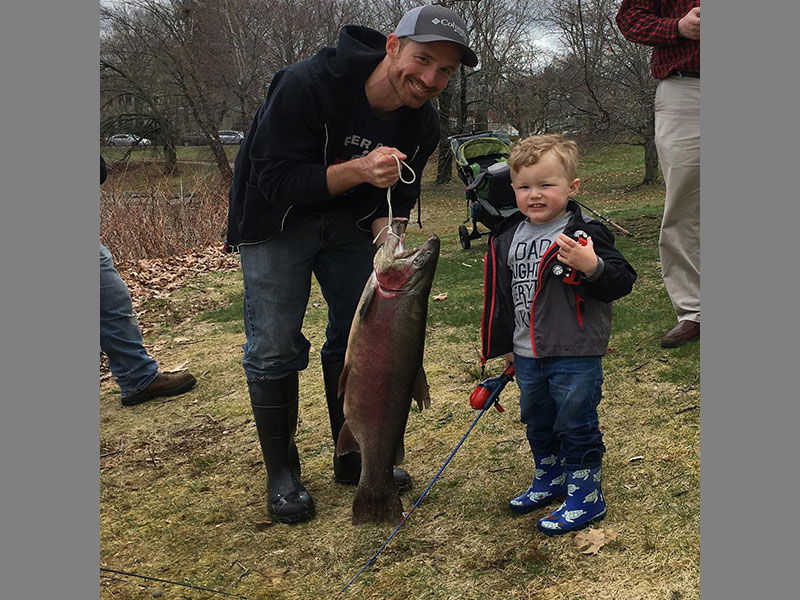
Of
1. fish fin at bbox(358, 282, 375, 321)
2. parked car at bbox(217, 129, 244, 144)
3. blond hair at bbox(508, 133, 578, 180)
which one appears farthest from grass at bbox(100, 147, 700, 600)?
parked car at bbox(217, 129, 244, 144)

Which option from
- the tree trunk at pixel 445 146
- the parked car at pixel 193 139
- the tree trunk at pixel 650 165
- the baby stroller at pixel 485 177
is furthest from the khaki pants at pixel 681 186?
the parked car at pixel 193 139

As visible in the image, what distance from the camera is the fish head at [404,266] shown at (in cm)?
296

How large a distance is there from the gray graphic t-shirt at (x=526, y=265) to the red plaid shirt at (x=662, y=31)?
2216 millimetres

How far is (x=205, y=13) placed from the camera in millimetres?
25172

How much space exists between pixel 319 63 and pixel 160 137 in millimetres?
24480

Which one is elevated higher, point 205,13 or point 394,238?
point 205,13

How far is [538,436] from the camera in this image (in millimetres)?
3250

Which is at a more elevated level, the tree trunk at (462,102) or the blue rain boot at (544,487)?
the tree trunk at (462,102)

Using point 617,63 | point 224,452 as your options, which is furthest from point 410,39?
point 617,63

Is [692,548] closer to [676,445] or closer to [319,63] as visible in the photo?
[676,445]

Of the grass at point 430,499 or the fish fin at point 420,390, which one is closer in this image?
the grass at point 430,499

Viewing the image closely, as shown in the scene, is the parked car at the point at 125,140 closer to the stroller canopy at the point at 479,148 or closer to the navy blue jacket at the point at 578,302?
the stroller canopy at the point at 479,148

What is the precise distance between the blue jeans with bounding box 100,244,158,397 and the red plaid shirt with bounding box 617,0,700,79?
3.72 meters

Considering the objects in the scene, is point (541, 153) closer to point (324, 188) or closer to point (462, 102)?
point (324, 188)
